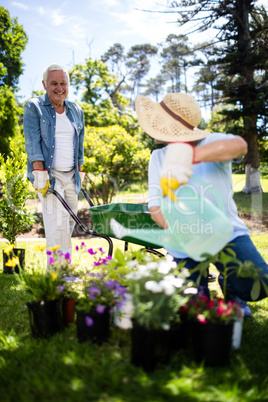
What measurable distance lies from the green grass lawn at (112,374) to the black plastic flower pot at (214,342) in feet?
0.14

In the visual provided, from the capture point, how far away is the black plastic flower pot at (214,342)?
161 centimetres

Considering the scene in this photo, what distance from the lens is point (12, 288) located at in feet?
10.5

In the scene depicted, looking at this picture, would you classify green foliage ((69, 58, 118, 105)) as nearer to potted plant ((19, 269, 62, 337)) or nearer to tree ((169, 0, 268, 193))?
tree ((169, 0, 268, 193))

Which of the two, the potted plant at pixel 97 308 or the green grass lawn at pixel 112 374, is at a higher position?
the potted plant at pixel 97 308

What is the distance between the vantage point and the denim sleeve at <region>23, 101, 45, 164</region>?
9.68 ft

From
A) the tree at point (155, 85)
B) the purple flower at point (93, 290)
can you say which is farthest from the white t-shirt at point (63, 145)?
the tree at point (155, 85)

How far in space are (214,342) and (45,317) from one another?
91cm

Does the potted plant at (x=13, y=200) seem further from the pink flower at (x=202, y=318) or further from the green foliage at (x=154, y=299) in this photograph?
the pink flower at (x=202, y=318)

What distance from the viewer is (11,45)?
10.8 m

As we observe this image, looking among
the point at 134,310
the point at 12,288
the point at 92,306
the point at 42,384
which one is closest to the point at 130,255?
the point at 92,306

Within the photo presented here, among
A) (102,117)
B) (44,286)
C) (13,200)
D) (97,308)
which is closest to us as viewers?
(97,308)

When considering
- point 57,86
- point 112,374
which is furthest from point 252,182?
point 112,374

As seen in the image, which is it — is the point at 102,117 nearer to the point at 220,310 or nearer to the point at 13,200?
the point at 13,200

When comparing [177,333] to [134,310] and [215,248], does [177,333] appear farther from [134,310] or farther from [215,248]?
[215,248]
